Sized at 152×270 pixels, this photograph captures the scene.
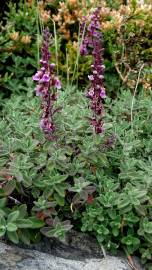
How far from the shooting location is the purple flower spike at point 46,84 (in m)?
2.32

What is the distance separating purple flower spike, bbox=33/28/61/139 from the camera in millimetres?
2322

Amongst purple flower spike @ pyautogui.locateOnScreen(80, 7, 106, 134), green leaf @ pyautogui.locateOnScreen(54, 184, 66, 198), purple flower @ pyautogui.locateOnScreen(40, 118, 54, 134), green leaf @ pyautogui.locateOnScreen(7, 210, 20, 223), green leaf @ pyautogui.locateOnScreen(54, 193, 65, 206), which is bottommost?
green leaf @ pyautogui.locateOnScreen(54, 193, 65, 206)

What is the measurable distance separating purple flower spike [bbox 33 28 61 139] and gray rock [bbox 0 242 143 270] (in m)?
0.57

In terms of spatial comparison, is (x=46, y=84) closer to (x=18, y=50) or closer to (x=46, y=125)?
(x=46, y=125)

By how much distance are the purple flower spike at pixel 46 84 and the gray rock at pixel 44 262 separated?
0.57m

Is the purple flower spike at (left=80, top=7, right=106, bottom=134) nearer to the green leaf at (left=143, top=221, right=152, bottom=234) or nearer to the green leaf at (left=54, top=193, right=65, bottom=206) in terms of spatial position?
the green leaf at (left=54, top=193, right=65, bottom=206)

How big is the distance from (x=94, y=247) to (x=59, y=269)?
23cm

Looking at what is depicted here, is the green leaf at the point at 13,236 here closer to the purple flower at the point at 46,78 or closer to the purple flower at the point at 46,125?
the purple flower at the point at 46,125

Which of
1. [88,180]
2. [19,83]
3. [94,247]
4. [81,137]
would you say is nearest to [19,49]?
[19,83]

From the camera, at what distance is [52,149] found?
248cm

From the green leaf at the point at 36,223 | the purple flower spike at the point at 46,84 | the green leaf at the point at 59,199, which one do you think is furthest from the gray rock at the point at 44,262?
the purple flower spike at the point at 46,84

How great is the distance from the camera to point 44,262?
229cm

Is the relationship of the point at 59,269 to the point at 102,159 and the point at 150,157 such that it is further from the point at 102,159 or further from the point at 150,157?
the point at 150,157

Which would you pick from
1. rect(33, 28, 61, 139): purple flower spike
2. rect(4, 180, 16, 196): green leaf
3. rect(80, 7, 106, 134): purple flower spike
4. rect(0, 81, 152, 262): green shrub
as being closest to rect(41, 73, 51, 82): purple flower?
rect(33, 28, 61, 139): purple flower spike
